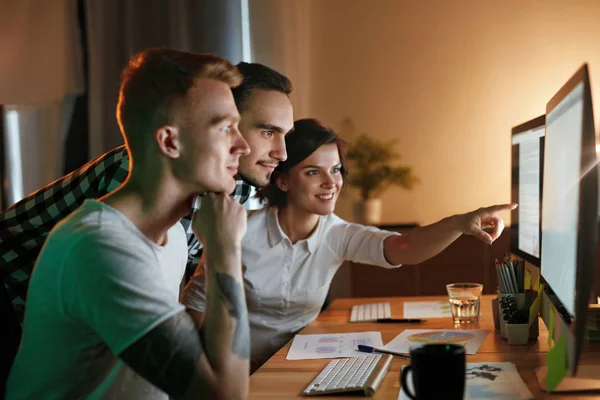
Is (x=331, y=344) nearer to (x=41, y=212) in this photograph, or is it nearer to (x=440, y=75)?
(x=41, y=212)

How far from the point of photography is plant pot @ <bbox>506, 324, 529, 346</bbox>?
5.02 ft

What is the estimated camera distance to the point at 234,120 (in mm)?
1200

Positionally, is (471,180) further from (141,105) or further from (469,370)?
(141,105)

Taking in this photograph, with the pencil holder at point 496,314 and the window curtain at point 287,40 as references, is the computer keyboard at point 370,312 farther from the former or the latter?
the window curtain at point 287,40

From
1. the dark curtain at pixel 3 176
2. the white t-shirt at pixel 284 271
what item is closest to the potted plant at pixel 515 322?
the white t-shirt at pixel 284 271

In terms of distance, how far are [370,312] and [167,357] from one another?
1.14 m

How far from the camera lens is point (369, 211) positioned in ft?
12.9

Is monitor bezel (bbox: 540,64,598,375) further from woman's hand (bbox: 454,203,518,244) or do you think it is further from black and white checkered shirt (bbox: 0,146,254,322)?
black and white checkered shirt (bbox: 0,146,254,322)

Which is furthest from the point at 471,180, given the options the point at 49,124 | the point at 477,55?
the point at 49,124

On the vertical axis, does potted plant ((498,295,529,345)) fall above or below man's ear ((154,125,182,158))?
A: below

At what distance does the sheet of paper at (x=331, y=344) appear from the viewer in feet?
4.96

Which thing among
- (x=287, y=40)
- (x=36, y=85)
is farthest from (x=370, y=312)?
(x=36, y=85)

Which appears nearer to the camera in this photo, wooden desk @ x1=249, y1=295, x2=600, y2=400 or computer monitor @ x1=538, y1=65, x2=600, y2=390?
computer monitor @ x1=538, y1=65, x2=600, y2=390

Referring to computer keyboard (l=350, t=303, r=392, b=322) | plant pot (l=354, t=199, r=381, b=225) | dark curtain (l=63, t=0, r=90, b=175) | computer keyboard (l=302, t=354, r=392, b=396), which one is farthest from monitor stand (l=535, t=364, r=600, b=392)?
dark curtain (l=63, t=0, r=90, b=175)
